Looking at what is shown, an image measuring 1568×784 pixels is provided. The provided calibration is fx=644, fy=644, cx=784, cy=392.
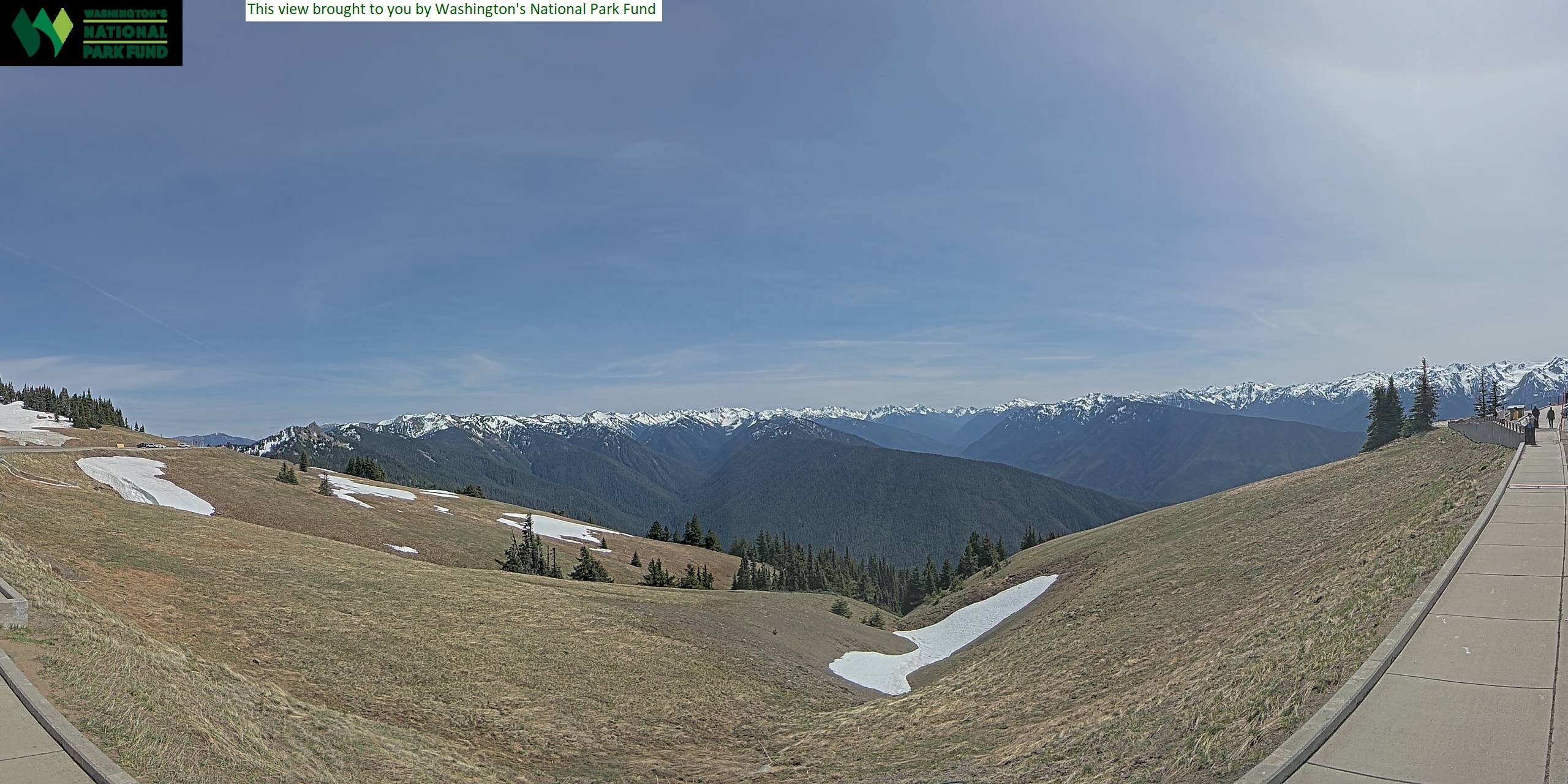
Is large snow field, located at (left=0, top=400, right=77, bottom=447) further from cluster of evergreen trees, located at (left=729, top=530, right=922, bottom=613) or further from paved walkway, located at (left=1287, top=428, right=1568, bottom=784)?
paved walkway, located at (left=1287, top=428, right=1568, bottom=784)

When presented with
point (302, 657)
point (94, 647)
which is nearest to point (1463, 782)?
point (94, 647)

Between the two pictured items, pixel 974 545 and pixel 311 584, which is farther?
pixel 974 545

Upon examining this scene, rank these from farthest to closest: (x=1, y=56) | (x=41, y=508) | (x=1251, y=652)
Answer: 1. (x=41, y=508)
2. (x=1, y=56)
3. (x=1251, y=652)

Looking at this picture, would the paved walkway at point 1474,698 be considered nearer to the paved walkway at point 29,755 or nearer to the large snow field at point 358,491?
the paved walkway at point 29,755

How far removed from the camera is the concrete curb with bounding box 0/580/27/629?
11.9m

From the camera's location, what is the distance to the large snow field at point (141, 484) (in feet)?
141

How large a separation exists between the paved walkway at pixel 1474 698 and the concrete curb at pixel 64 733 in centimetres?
1392

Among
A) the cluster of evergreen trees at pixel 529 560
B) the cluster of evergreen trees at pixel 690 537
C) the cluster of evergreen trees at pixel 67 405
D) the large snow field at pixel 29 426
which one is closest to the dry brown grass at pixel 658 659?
the cluster of evergreen trees at pixel 529 560

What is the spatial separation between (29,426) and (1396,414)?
16512 cm

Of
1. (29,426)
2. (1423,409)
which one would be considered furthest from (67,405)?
(1423,409)

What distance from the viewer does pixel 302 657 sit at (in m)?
17.0

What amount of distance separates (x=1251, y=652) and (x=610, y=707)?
1561cm

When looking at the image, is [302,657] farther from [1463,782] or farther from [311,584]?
[1463,782]

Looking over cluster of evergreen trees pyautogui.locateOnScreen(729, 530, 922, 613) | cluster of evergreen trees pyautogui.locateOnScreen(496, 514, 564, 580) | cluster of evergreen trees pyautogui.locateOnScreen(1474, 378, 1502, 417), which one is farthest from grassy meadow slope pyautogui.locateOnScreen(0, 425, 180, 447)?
cluster of evergreen trees pyautogui.locateOnScreen(1474, 378, 1502, 417)
